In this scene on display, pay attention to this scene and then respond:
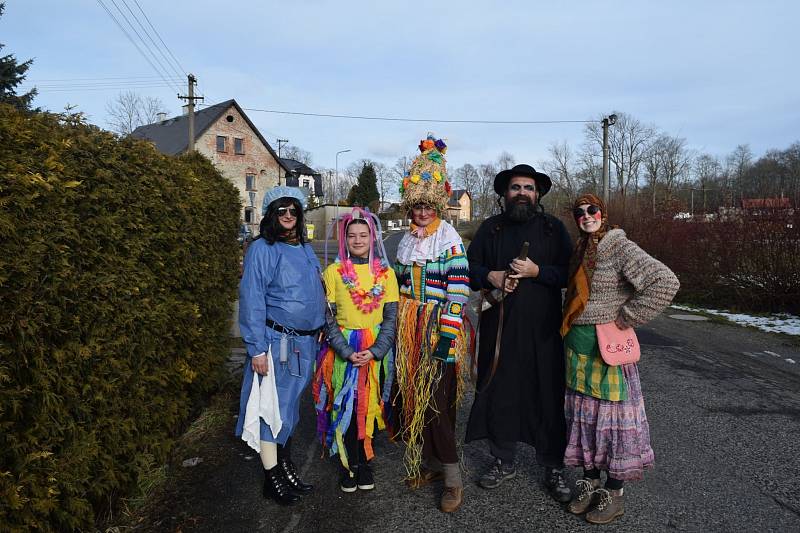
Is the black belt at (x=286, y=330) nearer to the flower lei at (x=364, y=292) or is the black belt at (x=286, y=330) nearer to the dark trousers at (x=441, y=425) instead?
the flower lei at (x=364, y=292)

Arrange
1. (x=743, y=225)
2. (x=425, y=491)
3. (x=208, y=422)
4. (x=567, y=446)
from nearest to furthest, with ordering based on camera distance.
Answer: (x=567, y=446) < (x=425, y=491) < (x=208, y=422) < (x=743, y=225)

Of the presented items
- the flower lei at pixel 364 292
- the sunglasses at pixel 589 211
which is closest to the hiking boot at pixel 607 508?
the sunglasses at pixel 589 211

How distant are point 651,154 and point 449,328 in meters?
54.4

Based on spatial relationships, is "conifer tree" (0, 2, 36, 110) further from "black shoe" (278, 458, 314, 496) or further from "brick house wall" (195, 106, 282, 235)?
"black shoe" (278, 458, 314, 496)

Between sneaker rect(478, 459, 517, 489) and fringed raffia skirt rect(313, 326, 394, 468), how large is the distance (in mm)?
731

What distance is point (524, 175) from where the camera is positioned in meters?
3.23

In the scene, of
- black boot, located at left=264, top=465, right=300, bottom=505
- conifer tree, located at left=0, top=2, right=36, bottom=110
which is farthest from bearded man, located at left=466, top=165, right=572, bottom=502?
conifer tree, located at left=0, top=2, right=36, bottom=110

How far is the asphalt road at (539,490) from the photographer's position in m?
2.88

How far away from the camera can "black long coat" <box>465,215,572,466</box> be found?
10.3 feet

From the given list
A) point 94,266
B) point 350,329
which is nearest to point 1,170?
point 94,266

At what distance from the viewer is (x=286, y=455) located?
3.30 m

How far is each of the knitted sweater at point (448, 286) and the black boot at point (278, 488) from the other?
1.35 meters

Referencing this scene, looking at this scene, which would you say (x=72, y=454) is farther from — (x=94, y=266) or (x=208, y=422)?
(x=208, y=422)

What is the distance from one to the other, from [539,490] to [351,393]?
1.35 metres
